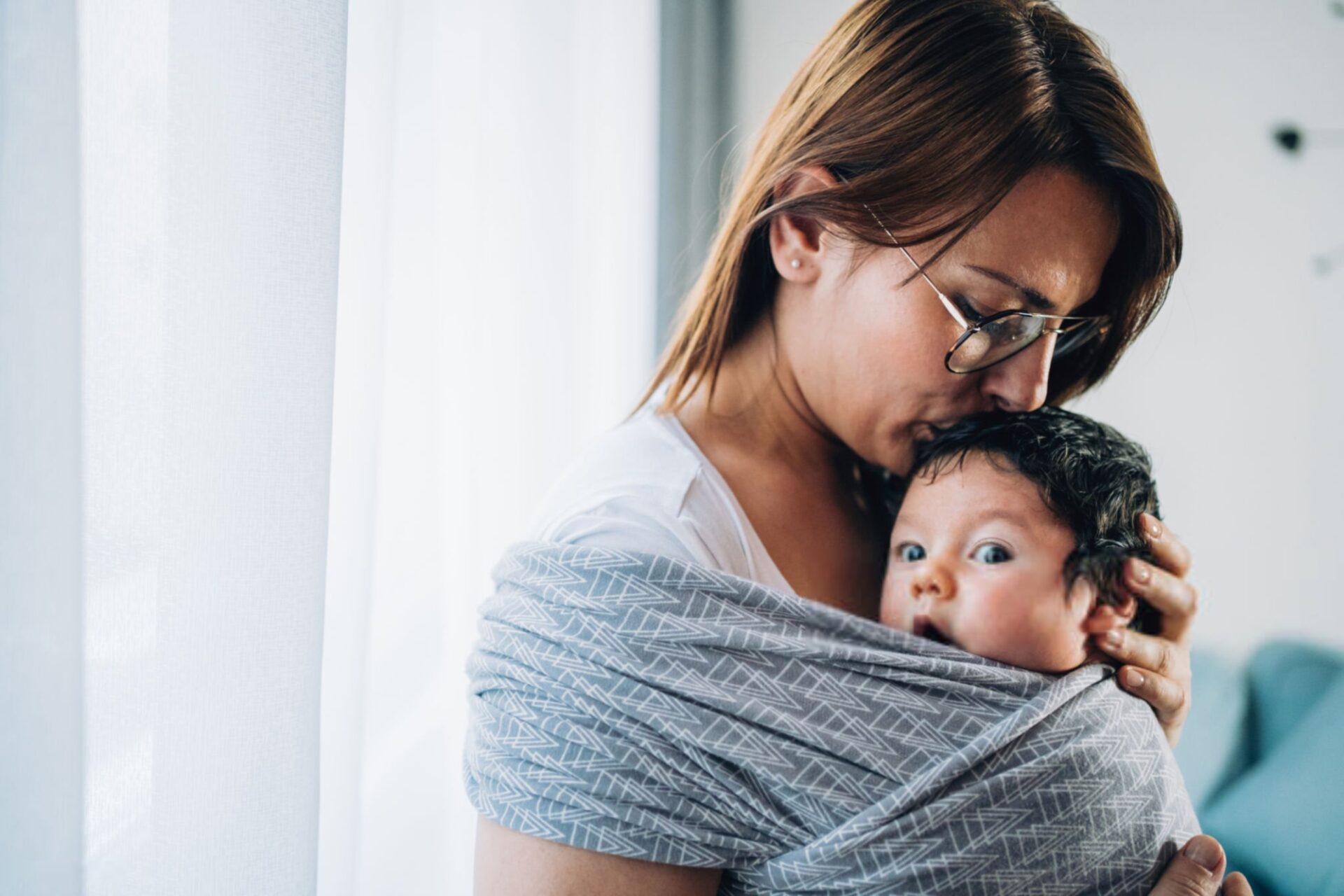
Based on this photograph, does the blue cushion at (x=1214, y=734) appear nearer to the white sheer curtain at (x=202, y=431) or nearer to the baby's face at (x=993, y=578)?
the baby's face at (x=993, y=578)

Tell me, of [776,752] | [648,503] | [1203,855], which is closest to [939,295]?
[648,503]

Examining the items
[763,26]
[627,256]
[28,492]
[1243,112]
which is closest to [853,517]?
[28,492]

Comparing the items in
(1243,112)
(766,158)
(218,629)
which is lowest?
(218,629)

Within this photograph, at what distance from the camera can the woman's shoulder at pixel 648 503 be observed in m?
0.79

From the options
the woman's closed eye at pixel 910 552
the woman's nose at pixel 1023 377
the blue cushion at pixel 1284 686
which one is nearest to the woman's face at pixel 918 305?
the woman's nose at pixel 1023 377

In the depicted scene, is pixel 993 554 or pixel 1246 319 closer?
pixel 993 554

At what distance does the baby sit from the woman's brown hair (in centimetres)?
23

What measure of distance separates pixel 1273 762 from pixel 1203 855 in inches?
41.8

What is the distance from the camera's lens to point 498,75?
1378 mm

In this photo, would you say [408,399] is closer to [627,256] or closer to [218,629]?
[218,629]

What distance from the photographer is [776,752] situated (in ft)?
2.36

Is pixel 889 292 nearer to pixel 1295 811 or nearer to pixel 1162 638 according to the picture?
pixel 1162 638

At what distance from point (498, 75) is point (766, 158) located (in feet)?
2.04

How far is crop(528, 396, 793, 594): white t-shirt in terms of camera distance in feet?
2.60
